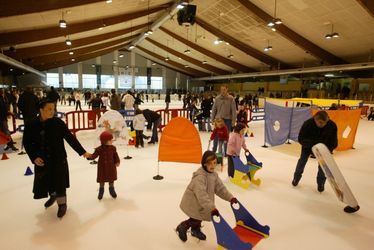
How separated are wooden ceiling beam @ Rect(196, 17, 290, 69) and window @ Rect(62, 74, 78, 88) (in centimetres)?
2108

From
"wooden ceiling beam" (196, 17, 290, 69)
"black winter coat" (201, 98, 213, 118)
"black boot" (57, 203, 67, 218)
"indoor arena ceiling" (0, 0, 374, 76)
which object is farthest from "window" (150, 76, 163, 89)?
"black boot" (57, 203, 67, 218)

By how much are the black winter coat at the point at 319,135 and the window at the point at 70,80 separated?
3458 centimetres

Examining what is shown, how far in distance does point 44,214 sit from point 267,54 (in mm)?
23296

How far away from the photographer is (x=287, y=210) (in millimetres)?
3447

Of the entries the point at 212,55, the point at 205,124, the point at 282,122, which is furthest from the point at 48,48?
the point at 282,122

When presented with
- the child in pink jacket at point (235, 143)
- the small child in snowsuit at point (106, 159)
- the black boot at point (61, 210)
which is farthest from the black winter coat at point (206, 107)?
the black boot at point (61, 210)

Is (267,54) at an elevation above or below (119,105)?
above

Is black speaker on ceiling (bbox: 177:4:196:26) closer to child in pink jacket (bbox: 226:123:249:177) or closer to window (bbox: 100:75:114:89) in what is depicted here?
child in pink jacket (bbox: 226:123:249:177)

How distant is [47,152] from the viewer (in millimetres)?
2938

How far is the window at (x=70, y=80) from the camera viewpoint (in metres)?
33.5

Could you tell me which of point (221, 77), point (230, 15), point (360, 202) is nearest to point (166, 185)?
point (360, 202)

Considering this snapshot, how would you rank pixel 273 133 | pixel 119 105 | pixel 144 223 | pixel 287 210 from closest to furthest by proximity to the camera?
pixel 144 223 → pixel 287 210 → pixel 273 133 → pixel 119 105

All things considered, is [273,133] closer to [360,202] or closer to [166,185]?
[360,202]

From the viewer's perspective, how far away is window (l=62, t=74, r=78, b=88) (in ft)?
110
